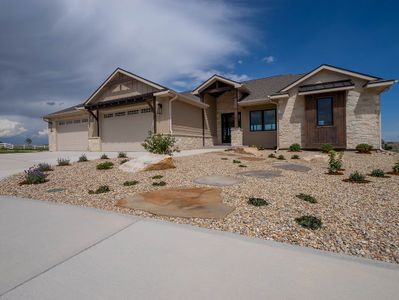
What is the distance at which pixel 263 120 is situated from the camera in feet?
56.9

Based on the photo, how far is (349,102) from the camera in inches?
532

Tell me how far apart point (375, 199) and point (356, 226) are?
176 centimetres

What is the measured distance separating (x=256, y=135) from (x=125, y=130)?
32.4 ft

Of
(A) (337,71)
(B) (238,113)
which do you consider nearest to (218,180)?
(A) (337,71)

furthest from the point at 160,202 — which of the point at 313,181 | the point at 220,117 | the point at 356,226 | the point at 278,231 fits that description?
the point at 220,117

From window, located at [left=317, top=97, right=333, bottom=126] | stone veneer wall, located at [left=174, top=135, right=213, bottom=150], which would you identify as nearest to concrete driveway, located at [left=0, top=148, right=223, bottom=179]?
stone veneer wall, located at [left=174, top=135, right=213, bottom=150]

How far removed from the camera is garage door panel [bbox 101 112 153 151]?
16.5 m

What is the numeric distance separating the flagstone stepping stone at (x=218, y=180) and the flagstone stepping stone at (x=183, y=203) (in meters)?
0.63

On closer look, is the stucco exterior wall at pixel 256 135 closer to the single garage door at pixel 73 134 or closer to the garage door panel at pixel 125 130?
the garage door panel at pixel 125 130

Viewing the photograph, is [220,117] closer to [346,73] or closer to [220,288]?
[346,73]

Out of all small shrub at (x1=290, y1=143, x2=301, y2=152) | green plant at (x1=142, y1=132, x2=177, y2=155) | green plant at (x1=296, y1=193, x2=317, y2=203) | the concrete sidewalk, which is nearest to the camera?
the concrete sidewalk

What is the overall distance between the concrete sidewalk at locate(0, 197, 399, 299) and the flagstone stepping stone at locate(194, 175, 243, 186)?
2755 mm

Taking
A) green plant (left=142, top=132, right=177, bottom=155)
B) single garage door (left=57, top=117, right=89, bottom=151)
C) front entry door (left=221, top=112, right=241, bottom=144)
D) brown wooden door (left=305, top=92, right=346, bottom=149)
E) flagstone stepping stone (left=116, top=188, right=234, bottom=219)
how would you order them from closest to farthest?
flagstone stepping stone (left=116, top=188, right=234, bottom=219)
green plant (left=142, top=132, right=177, bottom=155)
brown wooden door (left=305, top=92, right=346, bottom=149)
front entry door (left=221, top=112, right=241, bottom=144)
single garage door (left=57, top=117, right=89, bottom=151)

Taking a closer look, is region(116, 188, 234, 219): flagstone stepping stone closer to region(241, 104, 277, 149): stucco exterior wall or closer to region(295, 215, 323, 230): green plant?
region(295, 215, 323, 230): green plant
